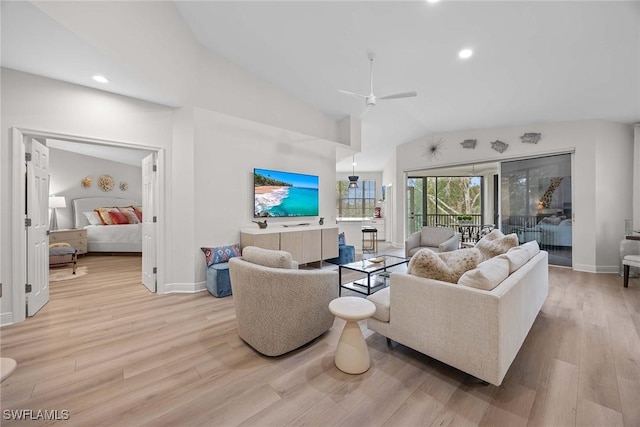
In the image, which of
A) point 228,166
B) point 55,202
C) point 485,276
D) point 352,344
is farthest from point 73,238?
point 485,276

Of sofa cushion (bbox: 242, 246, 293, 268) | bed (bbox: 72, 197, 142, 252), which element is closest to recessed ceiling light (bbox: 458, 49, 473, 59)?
sofa cushion (bbox: 242, 246, 293, 268)

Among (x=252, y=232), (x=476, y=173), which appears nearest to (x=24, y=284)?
(x=252, y=232)

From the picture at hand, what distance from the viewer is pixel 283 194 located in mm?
4660

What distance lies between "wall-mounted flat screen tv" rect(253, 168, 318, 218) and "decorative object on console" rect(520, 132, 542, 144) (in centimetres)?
415

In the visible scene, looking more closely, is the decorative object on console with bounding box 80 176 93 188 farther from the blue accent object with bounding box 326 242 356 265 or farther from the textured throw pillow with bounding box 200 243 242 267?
the blue accent object with bounding box 326 242 356 265

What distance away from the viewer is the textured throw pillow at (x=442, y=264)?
73.9 inches

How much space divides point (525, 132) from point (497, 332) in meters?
5.22

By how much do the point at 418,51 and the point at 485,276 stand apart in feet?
9.69

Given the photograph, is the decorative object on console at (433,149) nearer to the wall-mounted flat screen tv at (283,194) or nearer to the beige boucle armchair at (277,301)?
the wall-mounted flat screen tv at (283,194)

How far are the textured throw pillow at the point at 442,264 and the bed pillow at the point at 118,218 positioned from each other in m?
7.10

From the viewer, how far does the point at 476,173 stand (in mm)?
8578

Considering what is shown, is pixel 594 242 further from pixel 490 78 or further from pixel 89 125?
pixel 89 125

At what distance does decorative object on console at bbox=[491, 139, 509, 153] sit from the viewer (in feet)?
17.6

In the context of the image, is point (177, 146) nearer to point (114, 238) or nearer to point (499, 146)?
point (114, 238)
